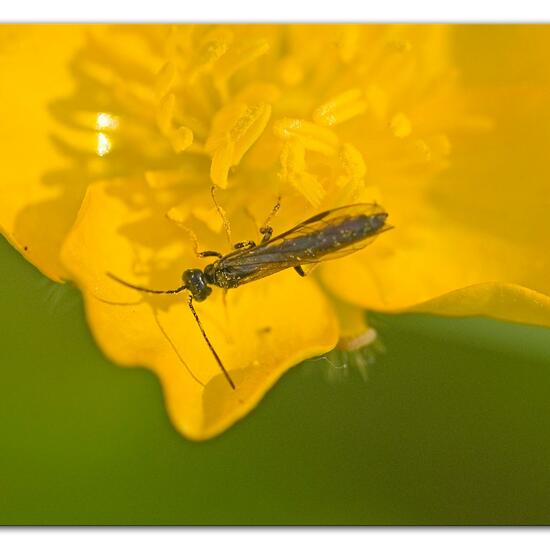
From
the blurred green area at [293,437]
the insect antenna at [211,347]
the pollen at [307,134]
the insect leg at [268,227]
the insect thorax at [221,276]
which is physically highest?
the pollen at [307,134]

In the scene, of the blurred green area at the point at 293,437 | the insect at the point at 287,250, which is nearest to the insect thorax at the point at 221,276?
the insect at the point at 287,250

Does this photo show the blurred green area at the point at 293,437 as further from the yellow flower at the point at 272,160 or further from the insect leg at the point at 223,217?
the insect leg at the point at 223,217

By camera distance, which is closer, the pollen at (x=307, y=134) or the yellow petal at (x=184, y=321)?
the yellow petal at (x=184, y=321)

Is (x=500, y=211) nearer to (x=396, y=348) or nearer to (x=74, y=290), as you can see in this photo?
(x=396, y=348)

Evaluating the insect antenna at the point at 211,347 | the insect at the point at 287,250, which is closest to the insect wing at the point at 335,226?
the insect at the point at 287,250

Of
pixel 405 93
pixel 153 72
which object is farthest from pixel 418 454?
pixel 153 72

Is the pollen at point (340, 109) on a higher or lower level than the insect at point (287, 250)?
higher
